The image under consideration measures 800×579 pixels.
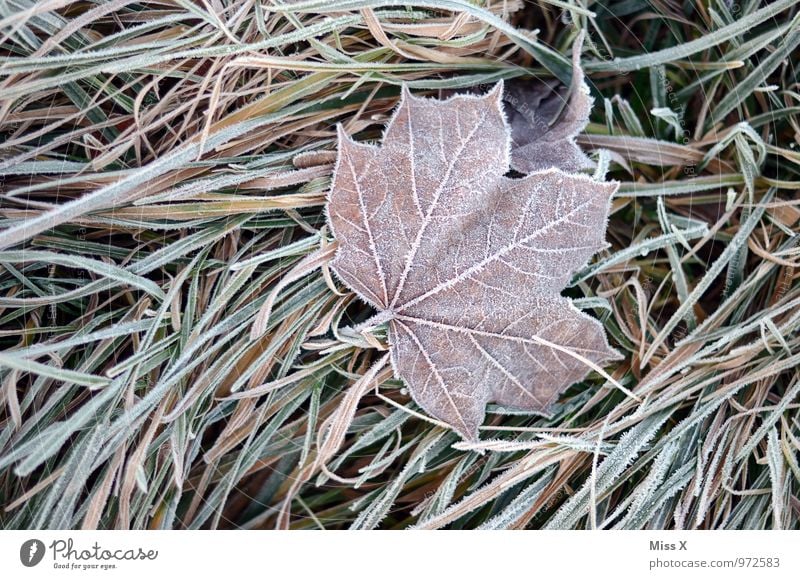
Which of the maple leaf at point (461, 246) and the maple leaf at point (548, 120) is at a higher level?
the maple leaf at point (548, 120)

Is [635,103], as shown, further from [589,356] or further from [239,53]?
[239,53]

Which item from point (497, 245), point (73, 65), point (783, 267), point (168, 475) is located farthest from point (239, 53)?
point (783, 267)

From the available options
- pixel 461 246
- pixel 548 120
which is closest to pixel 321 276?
pixel 461 246

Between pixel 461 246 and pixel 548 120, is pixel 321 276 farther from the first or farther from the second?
pixel 548 120
